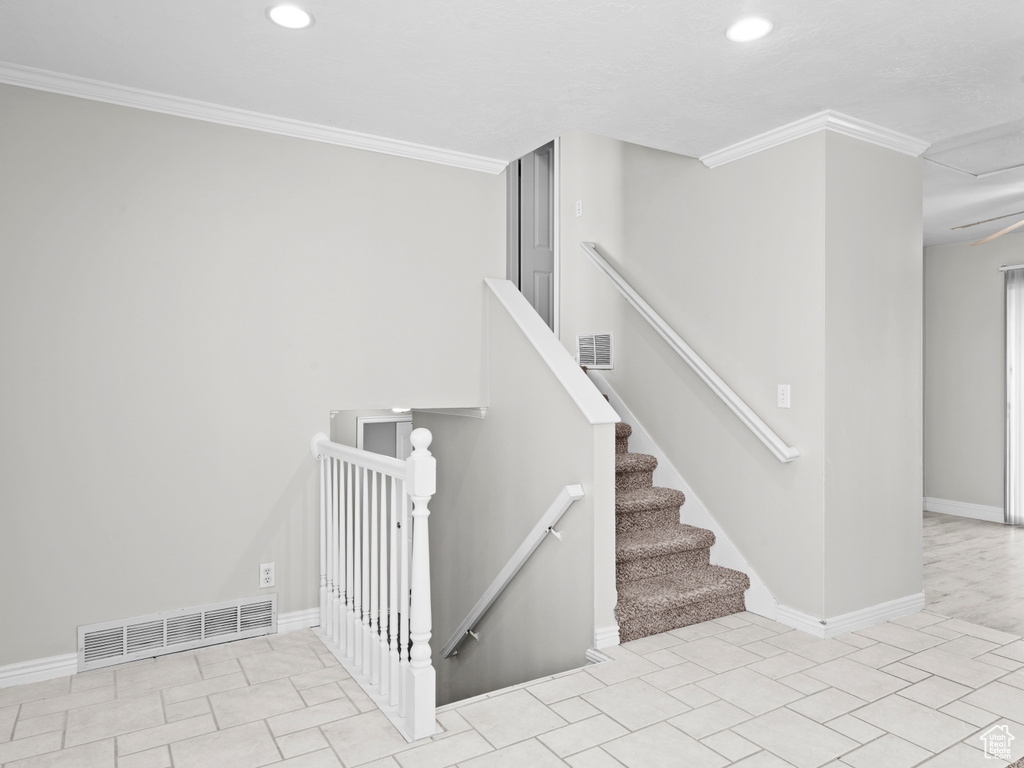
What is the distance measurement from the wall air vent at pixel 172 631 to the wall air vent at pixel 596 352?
2485mm

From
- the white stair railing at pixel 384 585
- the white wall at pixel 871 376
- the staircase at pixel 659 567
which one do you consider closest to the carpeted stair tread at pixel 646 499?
the staircase at pixel 659 567

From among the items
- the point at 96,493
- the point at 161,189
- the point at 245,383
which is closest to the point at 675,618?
the point at 245,383

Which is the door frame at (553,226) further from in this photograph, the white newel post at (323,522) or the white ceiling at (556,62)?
the white newel post at (323,522)

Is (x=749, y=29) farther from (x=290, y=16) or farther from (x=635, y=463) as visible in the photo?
(x=635, y=463)

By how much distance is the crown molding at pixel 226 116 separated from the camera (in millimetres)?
2682

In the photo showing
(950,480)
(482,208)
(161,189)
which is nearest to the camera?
(161,189)

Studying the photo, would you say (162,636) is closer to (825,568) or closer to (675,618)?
(675,618)

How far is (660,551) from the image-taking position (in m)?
3.47

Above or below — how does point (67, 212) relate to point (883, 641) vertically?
above

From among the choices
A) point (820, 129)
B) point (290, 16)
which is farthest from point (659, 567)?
point (290, 16)

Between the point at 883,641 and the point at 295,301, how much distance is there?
322 centimetres

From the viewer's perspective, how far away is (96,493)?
2.84 metres

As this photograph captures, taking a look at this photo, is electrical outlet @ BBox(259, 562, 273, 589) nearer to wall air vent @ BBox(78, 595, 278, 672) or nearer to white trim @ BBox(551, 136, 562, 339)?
wall air vent @ BBox(78, 595, 278, 672)

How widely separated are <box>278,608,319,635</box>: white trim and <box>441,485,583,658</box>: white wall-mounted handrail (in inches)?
36.5
